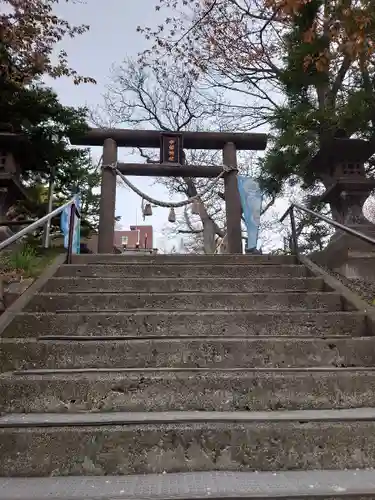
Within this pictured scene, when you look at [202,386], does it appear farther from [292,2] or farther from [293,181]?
[293,181]

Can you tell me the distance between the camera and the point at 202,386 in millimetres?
2293

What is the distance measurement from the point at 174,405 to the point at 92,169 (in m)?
10.6

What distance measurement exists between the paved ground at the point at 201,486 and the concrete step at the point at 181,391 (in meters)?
0.46

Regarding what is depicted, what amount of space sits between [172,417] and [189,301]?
1.64 m

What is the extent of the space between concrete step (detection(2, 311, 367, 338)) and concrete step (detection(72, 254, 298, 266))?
1.59 m

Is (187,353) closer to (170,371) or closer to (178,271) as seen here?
(170,371)

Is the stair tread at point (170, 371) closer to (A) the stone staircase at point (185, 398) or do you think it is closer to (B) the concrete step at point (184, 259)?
(A) the stone staircase at point (185, 398)

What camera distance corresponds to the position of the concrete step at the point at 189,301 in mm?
3475

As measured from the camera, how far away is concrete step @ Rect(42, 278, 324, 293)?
12.8ft

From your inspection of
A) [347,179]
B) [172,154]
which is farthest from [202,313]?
[172,154]

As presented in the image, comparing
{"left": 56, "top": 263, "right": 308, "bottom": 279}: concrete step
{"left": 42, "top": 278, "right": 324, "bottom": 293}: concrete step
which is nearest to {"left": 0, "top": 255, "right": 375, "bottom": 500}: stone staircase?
{"left": 42, "top": 278, "right": 324, "bottom": 293}: concrete step

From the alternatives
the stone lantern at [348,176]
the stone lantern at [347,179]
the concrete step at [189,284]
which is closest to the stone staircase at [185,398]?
the concrete step at [189,284]

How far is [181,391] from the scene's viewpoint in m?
2.29

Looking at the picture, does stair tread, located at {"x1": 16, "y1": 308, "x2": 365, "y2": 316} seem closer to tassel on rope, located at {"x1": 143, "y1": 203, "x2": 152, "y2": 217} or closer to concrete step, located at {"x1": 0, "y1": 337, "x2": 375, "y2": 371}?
concrete step, located at {"x1": 0, "y1": 337, "x2": 375, "y2": 371}
